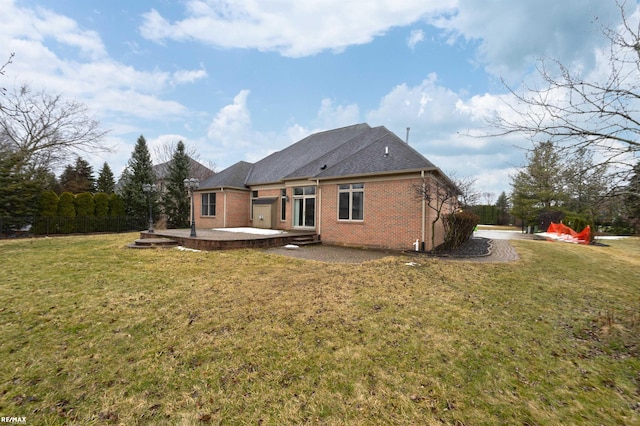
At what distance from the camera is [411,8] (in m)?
9.48

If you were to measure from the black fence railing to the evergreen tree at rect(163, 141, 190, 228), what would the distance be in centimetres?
356

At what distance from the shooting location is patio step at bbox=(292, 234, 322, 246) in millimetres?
12516

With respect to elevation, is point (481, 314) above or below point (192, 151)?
below

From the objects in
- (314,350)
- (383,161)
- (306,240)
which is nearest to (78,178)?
(306,240)

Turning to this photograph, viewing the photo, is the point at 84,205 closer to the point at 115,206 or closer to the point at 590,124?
the point at 115,206

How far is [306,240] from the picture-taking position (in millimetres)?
12984

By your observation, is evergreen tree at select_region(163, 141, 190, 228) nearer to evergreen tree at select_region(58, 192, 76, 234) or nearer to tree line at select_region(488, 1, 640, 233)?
evergreen tree at select_region(58, 192, 76, 234)

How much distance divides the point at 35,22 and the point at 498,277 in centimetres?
1803

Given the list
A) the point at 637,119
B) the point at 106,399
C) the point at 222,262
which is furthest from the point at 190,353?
the point at 637,119

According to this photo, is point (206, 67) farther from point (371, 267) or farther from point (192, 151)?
point (192, 151)

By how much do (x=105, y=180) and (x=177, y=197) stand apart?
1263 cm

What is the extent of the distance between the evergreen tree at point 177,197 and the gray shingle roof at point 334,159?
5670mm

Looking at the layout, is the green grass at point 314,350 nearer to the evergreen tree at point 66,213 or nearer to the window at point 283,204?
the window at point 283,204

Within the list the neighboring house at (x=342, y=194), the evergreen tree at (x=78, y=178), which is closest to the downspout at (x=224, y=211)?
the neighboring house at (x=342, y=194)
